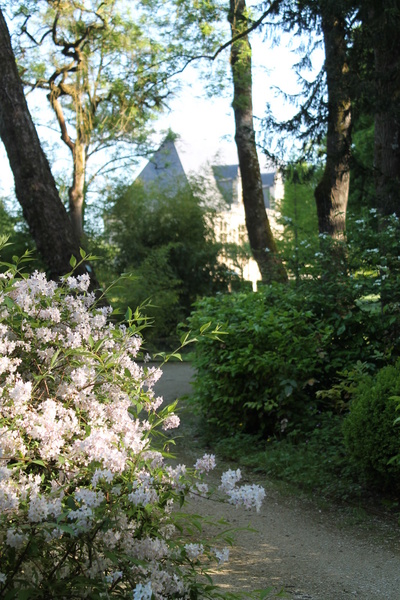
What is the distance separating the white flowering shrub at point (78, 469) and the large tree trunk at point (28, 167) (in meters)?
5.75

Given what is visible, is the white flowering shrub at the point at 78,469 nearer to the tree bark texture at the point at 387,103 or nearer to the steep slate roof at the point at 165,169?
the tree bark texture at the point at 387,103

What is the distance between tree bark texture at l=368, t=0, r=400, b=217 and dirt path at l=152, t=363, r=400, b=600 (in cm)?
461

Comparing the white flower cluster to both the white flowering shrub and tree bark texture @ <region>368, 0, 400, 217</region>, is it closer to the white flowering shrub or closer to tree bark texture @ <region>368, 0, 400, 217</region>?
the white flowering shrub

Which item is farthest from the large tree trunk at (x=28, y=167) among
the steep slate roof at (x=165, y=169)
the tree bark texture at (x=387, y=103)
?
the steep slate roof at (x=165, y=169)

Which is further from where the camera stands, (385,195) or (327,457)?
(385,195)

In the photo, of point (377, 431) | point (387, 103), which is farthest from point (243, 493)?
point (387, 103)

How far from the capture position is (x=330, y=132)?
1088 centimetres

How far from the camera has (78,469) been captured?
8.14 ft

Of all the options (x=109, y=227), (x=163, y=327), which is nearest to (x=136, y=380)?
(x=163, y=327)

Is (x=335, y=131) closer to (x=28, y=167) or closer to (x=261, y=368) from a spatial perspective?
(x=28, y=167)

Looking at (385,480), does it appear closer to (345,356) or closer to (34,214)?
(345,356)

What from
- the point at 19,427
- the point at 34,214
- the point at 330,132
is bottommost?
the point at 19,427

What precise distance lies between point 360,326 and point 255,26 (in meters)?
5.82

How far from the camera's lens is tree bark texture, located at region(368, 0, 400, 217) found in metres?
8.57
